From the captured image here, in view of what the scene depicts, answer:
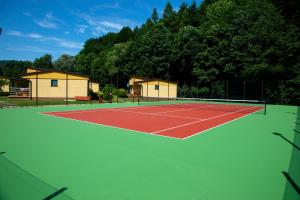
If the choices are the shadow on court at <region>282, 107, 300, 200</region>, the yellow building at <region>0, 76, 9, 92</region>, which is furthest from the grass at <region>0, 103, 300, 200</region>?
the yellow building at <region>0, 76, 9, 92</region>

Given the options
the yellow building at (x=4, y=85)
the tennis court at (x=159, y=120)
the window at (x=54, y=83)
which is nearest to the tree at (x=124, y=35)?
the yellow building at (x=4, y=85)

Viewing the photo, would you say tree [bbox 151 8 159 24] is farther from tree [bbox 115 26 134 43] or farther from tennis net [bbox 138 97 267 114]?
tennis net [bbox 138 97 267 114]

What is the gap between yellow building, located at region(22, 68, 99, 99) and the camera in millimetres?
27362

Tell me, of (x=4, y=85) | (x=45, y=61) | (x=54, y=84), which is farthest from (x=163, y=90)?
(x=45, y=61)

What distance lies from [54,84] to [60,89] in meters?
0.85

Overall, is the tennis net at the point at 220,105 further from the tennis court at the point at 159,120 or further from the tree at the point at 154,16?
the tree at the point at 154,16

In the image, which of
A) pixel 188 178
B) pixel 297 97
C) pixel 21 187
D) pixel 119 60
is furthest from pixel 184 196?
pixel 119 60

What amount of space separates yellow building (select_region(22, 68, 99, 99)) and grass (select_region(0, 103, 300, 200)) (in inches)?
830

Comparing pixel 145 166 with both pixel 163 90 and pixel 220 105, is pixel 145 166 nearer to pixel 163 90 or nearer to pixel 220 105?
pixel 220 105

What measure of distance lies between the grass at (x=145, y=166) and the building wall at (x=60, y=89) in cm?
2108

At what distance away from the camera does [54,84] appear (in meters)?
27.9

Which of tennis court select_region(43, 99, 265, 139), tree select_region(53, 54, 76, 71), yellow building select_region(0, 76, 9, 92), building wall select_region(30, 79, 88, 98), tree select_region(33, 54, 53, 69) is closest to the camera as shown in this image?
tennis court select_region(43, 99, 265, 139)

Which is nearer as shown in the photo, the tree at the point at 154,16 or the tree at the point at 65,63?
the tree at the point at 154,16

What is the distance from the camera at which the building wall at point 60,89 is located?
27.5 metres
